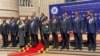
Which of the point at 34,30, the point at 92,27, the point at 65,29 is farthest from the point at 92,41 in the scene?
the point at 34,30

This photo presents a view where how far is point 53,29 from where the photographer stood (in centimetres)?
1673

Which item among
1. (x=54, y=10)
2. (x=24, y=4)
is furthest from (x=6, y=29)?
(x=24, y=4)

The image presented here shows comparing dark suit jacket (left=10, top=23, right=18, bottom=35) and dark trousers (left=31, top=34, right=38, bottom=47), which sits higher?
dark suit jacket (left=10, top=23, right=18, bottom=35)

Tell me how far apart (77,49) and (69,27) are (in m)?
1.11

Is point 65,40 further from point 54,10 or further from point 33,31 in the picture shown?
point 54,10

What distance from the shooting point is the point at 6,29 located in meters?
19.5

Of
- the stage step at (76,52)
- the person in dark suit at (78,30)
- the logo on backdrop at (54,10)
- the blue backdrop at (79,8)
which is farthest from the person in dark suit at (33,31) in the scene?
the logo on backdrop at (54,10)

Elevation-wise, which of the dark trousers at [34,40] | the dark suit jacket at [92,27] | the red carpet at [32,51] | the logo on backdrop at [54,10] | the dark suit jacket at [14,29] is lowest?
the red carpet at [32,51]

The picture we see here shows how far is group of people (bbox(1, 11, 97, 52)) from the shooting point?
51.0ft

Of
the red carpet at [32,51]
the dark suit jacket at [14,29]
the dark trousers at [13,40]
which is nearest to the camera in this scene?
the red carpet at [32,51]

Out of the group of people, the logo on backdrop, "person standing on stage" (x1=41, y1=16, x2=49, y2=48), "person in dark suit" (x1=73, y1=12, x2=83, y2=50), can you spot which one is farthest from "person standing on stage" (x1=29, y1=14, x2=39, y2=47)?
the logo on backdrop

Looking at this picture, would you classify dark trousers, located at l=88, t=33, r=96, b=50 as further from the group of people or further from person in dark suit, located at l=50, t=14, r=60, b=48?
person in dark suit, located at l=50, t=14, r=60, b=48

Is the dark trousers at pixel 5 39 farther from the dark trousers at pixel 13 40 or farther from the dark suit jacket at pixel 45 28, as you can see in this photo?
the dark suit jacket at pixel 45 28

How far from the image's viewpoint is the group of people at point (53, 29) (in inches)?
611
